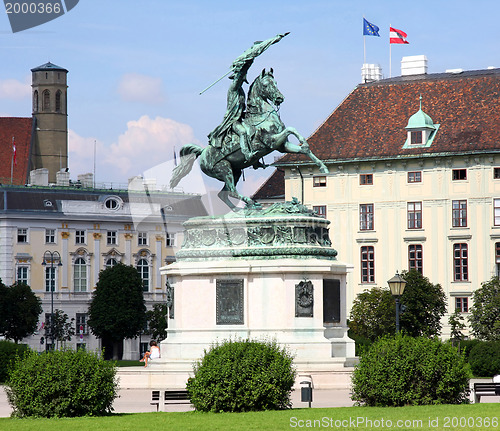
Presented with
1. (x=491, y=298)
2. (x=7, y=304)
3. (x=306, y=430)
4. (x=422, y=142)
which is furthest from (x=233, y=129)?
(x=7, y=304)

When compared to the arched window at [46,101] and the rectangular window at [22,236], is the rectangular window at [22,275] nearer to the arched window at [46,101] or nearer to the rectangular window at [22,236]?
the rectangular window at [22,236]

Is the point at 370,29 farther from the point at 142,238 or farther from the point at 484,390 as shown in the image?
the point at 484,390

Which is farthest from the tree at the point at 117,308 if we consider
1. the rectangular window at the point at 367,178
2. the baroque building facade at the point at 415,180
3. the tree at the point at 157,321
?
the rectangular window at the point at 367,178

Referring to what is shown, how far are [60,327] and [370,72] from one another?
98.4 ft

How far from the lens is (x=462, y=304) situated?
277 feet

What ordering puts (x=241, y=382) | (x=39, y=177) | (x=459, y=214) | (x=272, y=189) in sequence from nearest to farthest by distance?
1. (x=241, y=382)
2. (x=459, y=214)
3. (x=272, y=189)
4. (x=39, y=177)

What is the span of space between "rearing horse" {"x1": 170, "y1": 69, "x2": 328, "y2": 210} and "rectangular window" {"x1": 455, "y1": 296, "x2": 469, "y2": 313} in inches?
1774

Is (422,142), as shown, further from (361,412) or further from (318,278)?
(361,412)

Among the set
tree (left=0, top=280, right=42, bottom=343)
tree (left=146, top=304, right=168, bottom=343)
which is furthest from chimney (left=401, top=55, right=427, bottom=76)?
tree (left=0, top=280, right=42, bottom=343)

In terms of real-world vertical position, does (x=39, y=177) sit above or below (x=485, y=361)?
above

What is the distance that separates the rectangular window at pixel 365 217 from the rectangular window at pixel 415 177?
3.29 m

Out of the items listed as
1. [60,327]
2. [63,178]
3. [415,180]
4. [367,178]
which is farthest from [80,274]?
[415,180]

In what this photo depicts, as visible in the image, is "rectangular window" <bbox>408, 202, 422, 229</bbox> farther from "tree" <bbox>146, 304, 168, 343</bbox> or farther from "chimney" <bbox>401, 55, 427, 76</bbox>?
"tree" <bbox>146, 304, 168, 343</bbox>

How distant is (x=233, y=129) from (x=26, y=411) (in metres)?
15.1
